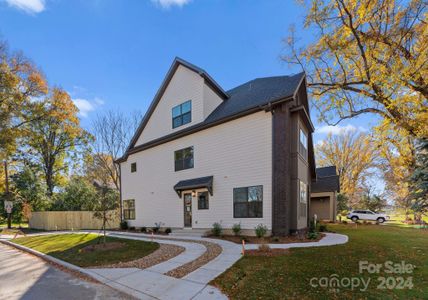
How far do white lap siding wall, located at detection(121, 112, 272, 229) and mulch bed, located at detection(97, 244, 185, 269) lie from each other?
3.90 m

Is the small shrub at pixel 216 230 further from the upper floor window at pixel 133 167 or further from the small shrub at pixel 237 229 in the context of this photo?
the upper floor window at pixel 133 167

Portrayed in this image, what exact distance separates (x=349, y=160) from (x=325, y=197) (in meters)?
15.6

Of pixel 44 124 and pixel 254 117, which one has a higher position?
pixel 44 124

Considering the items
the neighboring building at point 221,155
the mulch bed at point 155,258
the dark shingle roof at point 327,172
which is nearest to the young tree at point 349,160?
the dark shingle roof at point 327,172

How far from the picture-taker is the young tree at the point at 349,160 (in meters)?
35.2

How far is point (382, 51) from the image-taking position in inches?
342

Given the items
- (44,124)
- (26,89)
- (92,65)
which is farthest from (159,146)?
(44,124)

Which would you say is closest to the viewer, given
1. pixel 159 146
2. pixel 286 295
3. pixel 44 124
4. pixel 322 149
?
pixel 286 295

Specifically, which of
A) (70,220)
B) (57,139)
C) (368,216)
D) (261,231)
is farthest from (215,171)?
(57,139)

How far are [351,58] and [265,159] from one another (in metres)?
5.52

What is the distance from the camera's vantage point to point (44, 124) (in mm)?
29484

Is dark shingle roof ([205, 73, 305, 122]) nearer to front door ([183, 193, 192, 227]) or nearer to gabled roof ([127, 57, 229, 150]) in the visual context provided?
gabled roof ([127, 57, 229, 150])

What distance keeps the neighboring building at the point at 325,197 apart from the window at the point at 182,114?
583 inches

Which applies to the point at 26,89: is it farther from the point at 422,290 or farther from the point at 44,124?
the point at 422,290
